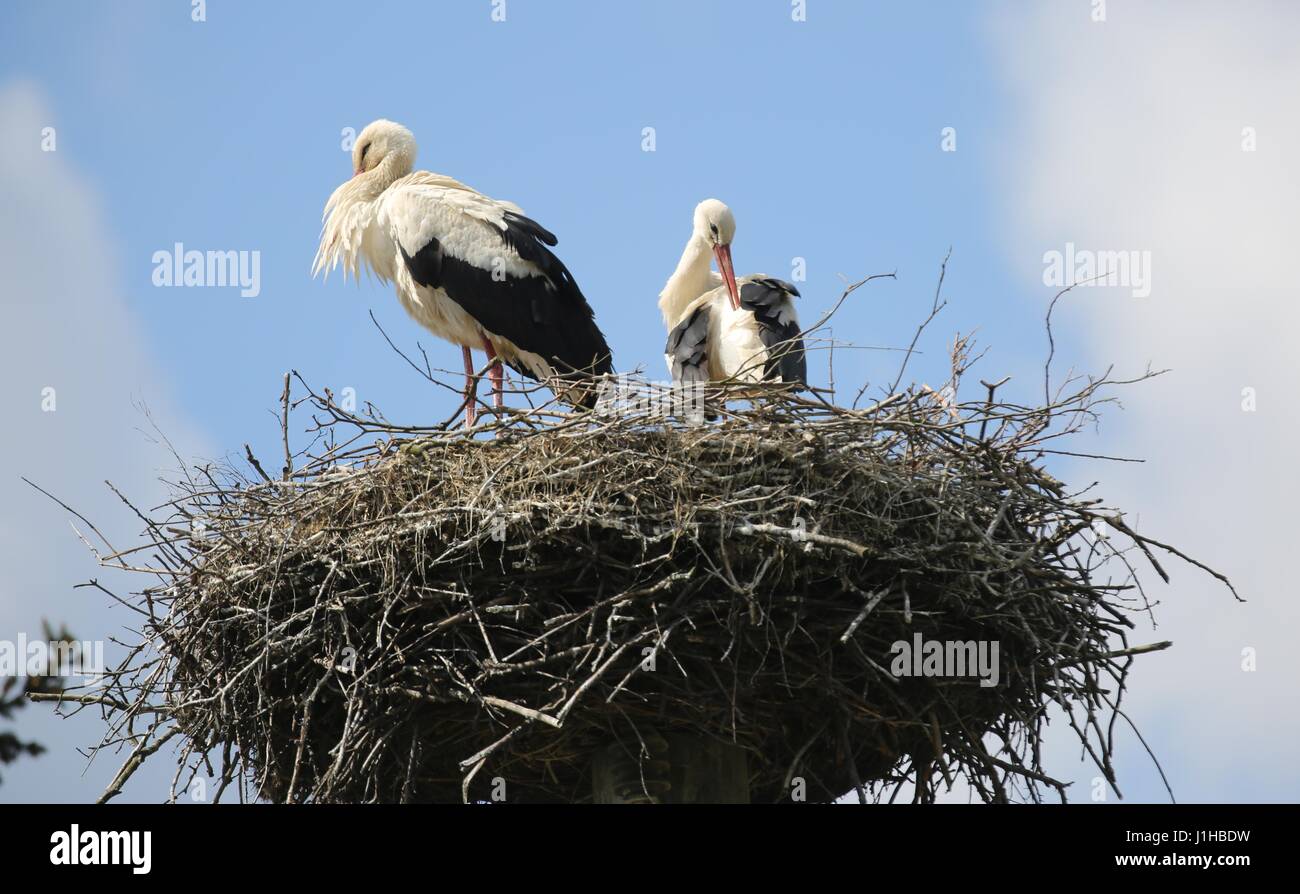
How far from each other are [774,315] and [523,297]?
124cm

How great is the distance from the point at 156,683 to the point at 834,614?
225cm

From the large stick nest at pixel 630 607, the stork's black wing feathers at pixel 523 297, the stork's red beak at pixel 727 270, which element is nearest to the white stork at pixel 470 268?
the stork's black wing feathers at pixel 523 297

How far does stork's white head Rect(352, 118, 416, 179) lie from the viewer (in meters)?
8.63

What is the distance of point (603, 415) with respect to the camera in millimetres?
5559

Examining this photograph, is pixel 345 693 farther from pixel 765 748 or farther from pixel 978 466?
pixel 978 466

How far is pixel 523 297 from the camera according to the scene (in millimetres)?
8086

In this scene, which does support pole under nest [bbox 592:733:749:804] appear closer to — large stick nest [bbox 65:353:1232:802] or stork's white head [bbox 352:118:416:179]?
large stick nest [bbox 65:353:1232:802]

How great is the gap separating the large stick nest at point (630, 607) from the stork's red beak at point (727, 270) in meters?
2.10

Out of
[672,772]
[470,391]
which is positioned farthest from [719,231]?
[672,772]

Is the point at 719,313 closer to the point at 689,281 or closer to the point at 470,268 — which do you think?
the point at 689,281

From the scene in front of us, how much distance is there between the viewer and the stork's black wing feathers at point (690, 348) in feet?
24.9
